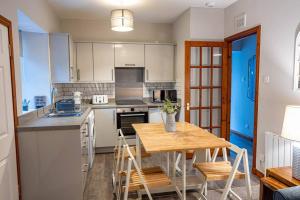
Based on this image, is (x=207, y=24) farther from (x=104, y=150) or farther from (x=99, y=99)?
(x=104, y=150)

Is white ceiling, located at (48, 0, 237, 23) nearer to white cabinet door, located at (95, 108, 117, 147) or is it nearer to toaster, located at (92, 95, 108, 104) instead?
toaster, located at (92, 95, 108, 104)

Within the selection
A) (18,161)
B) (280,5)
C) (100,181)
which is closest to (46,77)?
(18,161)

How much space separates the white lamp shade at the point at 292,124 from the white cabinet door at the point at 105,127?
9.67ft

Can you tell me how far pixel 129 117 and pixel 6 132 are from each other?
2.43m

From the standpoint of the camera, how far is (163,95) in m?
4.44

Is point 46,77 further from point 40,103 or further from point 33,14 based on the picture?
point 33,14

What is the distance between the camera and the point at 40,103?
3.38 m

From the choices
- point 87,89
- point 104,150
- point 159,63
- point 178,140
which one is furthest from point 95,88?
point 178,140

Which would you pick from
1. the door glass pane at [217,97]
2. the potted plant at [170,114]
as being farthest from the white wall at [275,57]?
the potted plant at [170,114]

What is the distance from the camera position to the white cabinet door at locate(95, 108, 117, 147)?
4.13 m

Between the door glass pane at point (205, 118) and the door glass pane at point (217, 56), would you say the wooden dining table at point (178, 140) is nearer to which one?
the door glass pane at point (205, 118)

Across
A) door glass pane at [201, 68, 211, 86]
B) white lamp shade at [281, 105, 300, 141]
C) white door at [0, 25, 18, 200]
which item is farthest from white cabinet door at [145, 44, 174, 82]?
white lamp shade at [281, 105, 300, 141]

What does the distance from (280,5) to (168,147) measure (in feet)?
7.14

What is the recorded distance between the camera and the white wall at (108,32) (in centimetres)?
447
